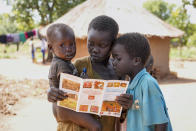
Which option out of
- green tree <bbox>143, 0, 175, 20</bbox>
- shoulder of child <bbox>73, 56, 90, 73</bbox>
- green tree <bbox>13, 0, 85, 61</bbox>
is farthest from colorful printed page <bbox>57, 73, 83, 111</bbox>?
green tree <bbox>143, 0, 175, 20</bbox>

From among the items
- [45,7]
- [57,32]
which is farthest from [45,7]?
[57,32]

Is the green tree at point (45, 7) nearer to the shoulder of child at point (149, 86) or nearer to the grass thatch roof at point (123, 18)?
the grass thatch roof at point (123, 18)

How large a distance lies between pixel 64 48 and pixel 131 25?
8217 mm

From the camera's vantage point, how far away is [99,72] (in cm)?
182

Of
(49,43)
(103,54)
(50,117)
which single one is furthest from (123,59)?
(50,117)

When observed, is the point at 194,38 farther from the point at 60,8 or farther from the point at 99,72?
the point at 99,72

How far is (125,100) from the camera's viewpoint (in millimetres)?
1544

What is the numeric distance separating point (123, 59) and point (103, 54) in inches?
7.1

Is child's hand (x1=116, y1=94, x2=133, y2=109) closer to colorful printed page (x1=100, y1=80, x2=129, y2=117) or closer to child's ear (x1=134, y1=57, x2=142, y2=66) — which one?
colorful printed page (x1=100, y1=80, x2=129, y2=117)

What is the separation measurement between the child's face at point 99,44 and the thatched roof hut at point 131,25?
7.74 meters

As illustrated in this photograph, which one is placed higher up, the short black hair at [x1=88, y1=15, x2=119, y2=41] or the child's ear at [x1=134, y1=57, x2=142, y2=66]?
the short black hair at [x1=88, y1=15, x2=119, y2=41]

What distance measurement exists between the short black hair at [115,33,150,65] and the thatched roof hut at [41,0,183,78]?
7.82 m

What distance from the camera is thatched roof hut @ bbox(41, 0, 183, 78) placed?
973 cm

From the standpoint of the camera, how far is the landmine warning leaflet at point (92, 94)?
154 centimetres
